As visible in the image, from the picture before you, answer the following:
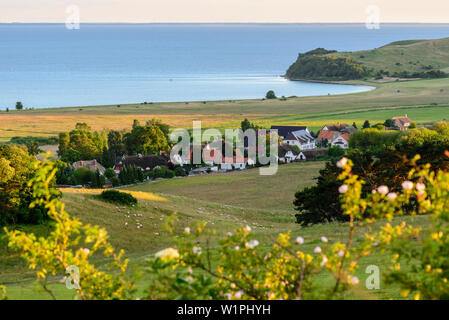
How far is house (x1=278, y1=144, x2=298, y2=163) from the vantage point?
85.9 m

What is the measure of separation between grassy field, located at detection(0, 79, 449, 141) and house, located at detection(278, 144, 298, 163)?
24.8 m

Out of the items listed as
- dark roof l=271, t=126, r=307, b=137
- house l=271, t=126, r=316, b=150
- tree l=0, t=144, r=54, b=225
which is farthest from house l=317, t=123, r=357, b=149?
tree l=0, t=144, r=54, b=225

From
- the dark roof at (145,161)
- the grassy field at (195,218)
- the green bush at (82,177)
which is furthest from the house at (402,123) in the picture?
the green bush at (82,177)

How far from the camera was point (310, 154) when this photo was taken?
87188mm

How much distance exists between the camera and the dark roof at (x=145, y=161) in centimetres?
8075

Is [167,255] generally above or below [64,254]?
above

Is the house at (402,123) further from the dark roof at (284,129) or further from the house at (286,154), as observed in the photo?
the house at (286,154)

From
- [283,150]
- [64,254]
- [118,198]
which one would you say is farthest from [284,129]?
[64,254]

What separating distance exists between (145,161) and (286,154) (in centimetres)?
1972

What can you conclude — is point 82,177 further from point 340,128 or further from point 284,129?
point 340,128

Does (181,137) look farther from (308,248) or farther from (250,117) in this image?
(308,248)
